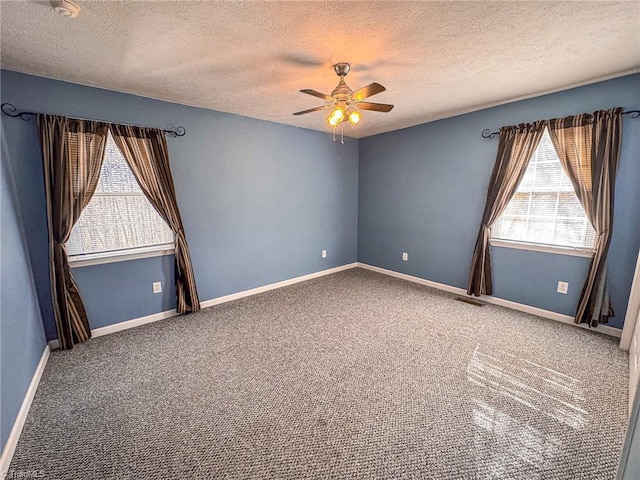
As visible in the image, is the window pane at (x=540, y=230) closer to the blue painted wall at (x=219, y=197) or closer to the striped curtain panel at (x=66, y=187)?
the blue painted wall at (x=219, y=197)

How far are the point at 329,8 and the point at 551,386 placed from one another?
284cm

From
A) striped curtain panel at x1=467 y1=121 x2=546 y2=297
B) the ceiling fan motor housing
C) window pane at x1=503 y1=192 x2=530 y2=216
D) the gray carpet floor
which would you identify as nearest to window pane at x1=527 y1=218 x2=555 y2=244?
window pane at x1=503 y1=192 x2=530 y2=216

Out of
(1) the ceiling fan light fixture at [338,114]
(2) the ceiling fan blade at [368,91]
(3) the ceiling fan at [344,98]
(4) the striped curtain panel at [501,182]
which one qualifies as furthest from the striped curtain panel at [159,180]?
(4) the striped curtain panel at [501,182]

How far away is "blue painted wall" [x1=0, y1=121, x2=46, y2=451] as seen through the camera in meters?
1.51

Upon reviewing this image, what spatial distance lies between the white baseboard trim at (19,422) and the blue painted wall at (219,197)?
20.7 inches

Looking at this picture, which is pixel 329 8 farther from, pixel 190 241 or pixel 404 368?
pixel 190 241

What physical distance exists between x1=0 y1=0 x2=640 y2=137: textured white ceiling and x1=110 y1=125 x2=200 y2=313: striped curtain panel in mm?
420

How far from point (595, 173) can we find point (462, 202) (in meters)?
1.24

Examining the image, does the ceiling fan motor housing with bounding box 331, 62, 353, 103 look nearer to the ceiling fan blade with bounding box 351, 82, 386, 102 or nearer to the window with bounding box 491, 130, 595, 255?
the ceiling fan blade with bounding box 351, 82, 386, 102

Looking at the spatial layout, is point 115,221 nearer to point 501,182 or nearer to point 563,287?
point 501,182

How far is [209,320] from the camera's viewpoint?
296cm

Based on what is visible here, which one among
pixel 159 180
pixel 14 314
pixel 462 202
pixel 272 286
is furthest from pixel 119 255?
pixel 462 202

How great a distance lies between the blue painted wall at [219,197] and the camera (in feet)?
7.47

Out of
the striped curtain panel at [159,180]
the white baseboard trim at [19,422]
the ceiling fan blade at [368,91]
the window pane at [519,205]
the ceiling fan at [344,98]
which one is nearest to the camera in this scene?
the white baseboard trim at [19,422]
